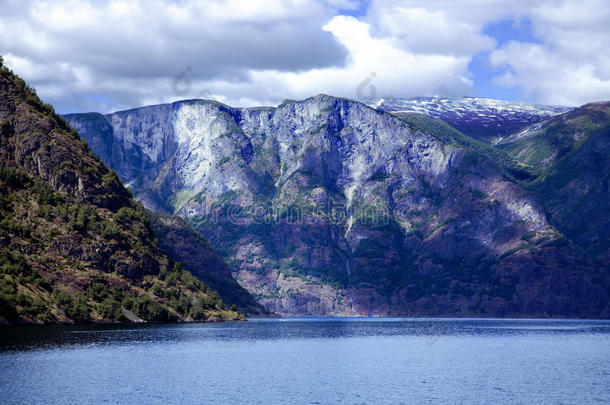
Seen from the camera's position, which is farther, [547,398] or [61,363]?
[61,363]

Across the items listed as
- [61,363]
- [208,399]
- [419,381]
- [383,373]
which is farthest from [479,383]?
[61,363]

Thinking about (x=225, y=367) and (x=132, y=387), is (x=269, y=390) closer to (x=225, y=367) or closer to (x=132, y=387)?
(x=132, y=387)

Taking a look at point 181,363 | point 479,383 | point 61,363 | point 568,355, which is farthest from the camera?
point 568,355

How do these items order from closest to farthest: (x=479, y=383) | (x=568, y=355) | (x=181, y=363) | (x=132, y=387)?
(x=132, y=387) < (x=479, y=383) < (x=181, y=363) < (x=568, y=355)

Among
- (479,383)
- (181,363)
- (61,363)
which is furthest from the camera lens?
(181,363)

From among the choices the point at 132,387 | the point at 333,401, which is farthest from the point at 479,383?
the point at 132,387

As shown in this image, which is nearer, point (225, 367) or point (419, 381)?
point (419, 381)

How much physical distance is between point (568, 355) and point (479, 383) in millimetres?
66539

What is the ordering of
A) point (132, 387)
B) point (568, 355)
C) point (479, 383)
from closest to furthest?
point (132, 387) < point (479, 383) < point (568, 355)

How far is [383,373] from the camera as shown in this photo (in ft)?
519

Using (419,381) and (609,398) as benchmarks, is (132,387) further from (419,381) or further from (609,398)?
(609,398)

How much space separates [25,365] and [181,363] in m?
Result: 34.7

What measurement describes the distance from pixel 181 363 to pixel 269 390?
42604 mm

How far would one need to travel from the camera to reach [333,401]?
404 feet
